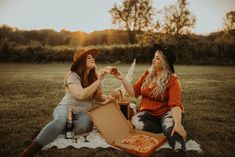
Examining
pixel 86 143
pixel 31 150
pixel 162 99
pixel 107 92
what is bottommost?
pixel 107 92

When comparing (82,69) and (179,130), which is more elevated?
(82,69)

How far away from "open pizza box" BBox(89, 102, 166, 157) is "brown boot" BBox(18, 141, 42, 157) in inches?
31.2

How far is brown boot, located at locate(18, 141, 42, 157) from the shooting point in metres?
3.26

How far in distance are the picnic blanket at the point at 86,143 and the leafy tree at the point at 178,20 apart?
97.4ft

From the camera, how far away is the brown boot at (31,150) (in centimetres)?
326

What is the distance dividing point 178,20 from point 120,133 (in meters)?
30.9

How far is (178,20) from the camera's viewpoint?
3312 centimetres

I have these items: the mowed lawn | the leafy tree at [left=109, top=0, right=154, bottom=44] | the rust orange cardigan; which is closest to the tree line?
the leafy tree at [left=109, top=0, right=154, bottom=44]

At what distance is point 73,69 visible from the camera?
166 inches

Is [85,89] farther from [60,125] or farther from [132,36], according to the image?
[132,36]

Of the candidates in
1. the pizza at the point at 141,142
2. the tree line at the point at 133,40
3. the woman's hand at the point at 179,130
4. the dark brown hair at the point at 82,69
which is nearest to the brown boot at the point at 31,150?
the pizza at the point at 141,142

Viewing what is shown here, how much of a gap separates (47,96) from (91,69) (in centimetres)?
374

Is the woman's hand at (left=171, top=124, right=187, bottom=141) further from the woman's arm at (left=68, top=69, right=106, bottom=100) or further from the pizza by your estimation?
the woman's arm at (left=68, top=69, right=106, bottom=100)

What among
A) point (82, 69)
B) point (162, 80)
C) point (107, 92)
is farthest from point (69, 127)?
point (107, 92)
